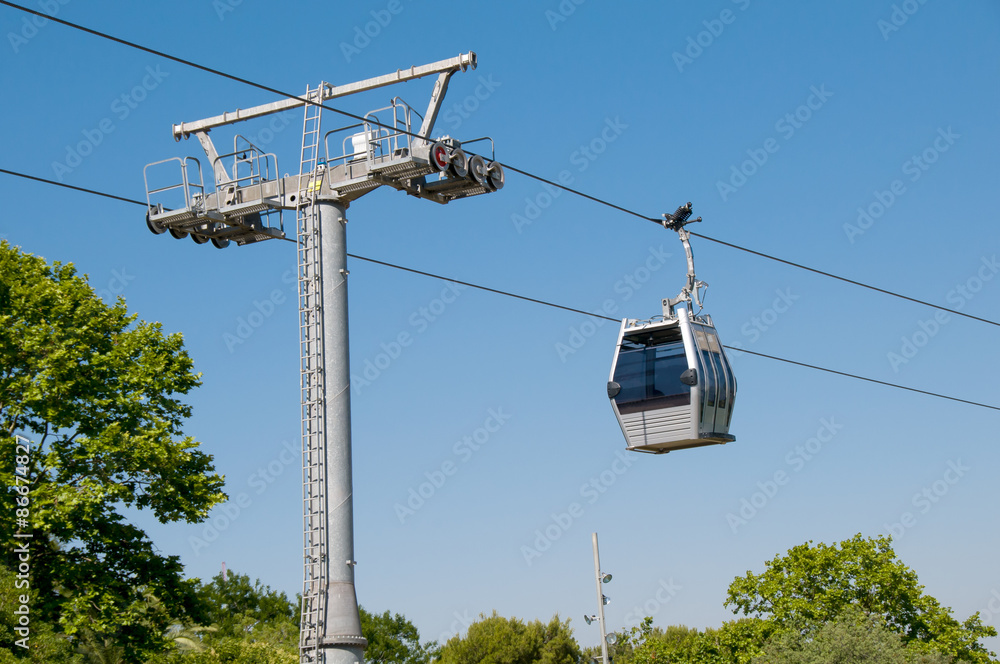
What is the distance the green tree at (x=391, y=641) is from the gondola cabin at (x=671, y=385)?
2015 inches

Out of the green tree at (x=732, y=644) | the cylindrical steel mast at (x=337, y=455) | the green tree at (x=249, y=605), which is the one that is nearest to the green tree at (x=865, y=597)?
the green tree at (x=732, y=644)

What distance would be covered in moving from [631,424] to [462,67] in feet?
24.7

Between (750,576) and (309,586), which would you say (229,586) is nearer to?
(750,576)

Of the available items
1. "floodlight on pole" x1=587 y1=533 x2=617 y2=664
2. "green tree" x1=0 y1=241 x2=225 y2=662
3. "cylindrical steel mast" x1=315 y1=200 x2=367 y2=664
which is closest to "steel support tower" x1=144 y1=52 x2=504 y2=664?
"cylindrical steel mast" x1=315 y1=200 x2=367 y2=664

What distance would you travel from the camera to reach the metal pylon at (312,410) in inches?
718

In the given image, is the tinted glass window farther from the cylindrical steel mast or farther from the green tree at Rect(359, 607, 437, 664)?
the green tree at Rect(359, 607, 437, 664)

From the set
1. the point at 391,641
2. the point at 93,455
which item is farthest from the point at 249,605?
the point at 93,455

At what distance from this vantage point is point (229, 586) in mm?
63719

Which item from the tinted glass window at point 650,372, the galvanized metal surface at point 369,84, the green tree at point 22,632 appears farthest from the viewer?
the green tree at point 22,632

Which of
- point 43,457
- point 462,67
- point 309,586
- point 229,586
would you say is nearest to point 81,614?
point 43,457

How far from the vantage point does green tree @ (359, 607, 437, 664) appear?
2841 inches

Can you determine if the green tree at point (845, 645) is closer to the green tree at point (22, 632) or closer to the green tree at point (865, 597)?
the green tree at point (865, 597)

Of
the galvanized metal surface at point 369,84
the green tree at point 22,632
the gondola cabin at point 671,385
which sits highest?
the galvanized metal surface at point 369,84

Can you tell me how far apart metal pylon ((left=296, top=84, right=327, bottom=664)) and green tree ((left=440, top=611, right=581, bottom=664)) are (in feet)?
216
